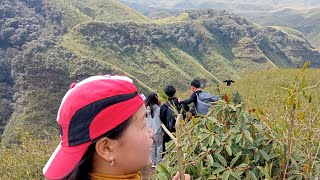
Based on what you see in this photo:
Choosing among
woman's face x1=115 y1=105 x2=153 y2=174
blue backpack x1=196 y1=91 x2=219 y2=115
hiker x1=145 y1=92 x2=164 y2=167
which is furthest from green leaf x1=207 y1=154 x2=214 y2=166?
hiker x1=145 y1=92 x2=164 y2=167

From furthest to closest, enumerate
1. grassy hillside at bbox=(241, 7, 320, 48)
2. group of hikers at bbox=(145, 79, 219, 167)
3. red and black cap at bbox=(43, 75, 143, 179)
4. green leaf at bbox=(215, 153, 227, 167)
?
grassy hillside at bbox=(241, 7, 320, 48) → group of hikers at bbox=(145, 79, 219, 167) → green leaf at bbox=(215, 153, 227, 167) → red and black cap at bbox=(43, 75, 143, 179)

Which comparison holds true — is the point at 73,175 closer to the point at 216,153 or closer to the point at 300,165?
the point at 216,153

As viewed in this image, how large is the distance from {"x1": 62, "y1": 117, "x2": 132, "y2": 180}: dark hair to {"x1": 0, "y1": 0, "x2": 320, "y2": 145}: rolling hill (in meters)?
20.1

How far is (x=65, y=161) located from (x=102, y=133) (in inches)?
4.6

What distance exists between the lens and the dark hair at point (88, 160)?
940 mm

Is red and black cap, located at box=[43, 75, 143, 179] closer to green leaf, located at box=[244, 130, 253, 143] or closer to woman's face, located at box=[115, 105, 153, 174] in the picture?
A: woman's face, located at box=[115, 105, 153, 174]

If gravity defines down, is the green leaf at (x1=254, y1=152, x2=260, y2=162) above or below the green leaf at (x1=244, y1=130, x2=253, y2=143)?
below

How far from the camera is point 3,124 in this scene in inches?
1004

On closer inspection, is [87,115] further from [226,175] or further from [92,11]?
[92,11]

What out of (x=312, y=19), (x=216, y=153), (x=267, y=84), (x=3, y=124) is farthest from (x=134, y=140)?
(x=312, y=19)

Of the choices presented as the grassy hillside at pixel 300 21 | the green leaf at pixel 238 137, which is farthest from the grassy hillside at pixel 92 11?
the grassy hillside at pixel 300 21

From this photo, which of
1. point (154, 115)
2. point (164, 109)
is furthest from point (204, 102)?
point (154, 115)

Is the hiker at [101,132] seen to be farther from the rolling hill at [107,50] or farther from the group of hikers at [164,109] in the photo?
the rolling hill at [107,50]

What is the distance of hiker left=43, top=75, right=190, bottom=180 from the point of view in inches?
36.4
